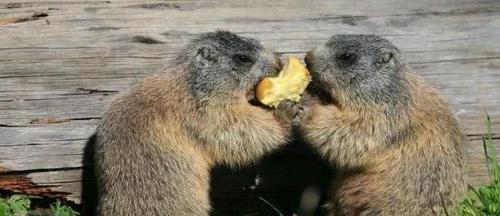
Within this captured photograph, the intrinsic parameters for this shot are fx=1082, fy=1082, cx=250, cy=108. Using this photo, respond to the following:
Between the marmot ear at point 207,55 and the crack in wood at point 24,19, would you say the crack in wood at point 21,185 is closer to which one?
the crack in wood at point 24,19

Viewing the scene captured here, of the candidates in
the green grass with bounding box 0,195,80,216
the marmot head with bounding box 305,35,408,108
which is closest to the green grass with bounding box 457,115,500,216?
the marmot head with bounding box 305,35,408,108

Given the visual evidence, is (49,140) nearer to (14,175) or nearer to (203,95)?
(14,175)

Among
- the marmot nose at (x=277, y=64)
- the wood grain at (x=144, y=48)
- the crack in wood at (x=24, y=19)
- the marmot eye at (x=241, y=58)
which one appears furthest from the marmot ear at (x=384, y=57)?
the crack in wood at (x=24, y=19)

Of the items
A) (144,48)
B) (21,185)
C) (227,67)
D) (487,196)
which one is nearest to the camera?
(227,67)

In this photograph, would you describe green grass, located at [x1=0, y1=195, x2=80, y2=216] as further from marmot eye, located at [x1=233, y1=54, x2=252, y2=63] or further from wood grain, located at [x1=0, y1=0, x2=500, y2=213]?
marmot eye, located at [x1=233, y1=54, x2=252, y2=63]

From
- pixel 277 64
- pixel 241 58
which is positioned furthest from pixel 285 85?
pixel 241 58

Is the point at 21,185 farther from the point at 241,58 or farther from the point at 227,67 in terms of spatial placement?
the point at 241,58

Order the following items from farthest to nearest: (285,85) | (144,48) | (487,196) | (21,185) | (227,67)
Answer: (144,48)
(21,185)
(487,196)
(227,67)
(285,85)

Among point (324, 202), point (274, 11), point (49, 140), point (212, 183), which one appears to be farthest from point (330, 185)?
point (49, 140)
